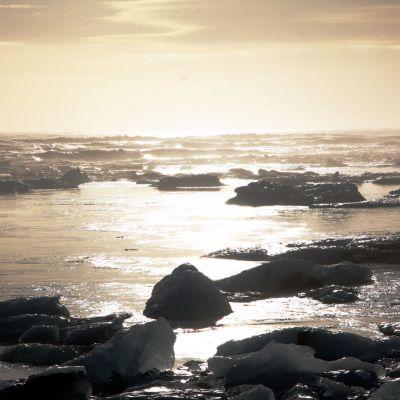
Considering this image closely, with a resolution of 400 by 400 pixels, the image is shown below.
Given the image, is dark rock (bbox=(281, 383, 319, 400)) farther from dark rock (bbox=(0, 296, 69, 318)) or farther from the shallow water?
dark rock (bbox=(0, 296, 69, 318))

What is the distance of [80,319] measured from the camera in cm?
1185

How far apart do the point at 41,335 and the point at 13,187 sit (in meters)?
27.8

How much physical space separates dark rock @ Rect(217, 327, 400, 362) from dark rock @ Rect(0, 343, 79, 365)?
5.68 feet

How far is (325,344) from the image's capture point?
10.1 meters

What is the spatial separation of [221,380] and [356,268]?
243 inches

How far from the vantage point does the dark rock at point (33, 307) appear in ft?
39.3

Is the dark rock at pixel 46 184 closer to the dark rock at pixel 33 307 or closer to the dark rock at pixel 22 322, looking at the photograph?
the dark rock at pixel 33 307

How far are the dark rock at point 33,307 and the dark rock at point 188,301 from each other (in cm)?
123

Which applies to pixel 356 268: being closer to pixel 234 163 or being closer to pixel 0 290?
pixel 0 290

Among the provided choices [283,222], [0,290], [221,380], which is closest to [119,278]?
[0,290]

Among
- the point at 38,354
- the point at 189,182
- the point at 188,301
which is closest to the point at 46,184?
the point at 189,182

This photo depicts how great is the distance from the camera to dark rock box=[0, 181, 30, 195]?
37.8 meters

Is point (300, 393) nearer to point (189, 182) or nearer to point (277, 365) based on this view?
point (277, 365)

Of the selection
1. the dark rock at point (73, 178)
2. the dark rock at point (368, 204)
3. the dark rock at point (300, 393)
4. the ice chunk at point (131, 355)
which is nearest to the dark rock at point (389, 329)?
the dark rock at point (300, 393)
